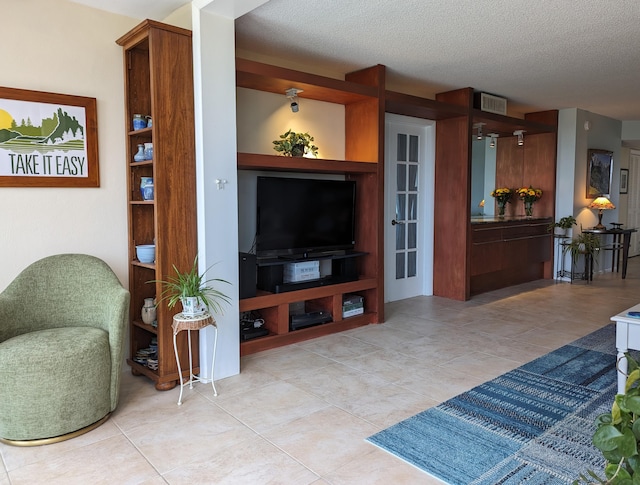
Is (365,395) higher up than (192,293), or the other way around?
(192,293)

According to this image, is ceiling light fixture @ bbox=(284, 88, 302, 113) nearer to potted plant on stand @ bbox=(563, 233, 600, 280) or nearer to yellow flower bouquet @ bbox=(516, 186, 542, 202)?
yellow flower bouquet @ bbox=(516, 186, 542, 202)

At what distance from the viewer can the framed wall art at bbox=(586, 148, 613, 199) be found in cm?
747

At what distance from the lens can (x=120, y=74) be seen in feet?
11.1

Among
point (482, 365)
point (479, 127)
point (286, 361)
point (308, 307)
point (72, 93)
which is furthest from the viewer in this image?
point (479, 127)

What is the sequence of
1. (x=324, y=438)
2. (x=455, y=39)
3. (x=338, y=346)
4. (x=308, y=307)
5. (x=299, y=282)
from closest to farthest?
(x=324, y=438) → (x=455, y=39) → (x=338, y=346) → (x=299, y=282) → (x=308, y=307)

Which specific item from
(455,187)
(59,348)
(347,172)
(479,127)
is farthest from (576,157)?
(59,348)

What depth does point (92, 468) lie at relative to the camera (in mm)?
2232

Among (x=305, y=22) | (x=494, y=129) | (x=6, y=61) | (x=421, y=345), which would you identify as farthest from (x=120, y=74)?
(x=494, y=129)

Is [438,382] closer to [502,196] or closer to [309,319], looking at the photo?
[309,319]

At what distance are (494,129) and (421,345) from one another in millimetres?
3879

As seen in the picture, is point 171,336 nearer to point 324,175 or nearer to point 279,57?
point 324,175

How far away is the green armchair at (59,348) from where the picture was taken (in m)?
2.40

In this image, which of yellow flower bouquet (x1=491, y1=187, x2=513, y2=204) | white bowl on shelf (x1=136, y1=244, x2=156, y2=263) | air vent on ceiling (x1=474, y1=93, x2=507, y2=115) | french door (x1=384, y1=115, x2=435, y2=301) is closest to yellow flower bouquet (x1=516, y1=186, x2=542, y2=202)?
yellow flower bouquet (x1=491, y1=187, x2=513, y2=204)

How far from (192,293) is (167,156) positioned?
2.86 feet
